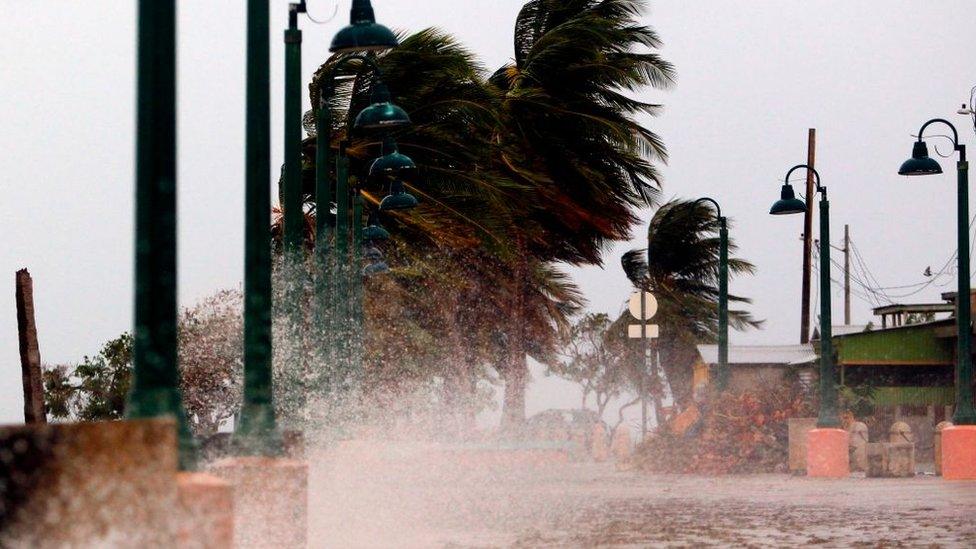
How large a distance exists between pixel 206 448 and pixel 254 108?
5.59 meters

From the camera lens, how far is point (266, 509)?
1155 cm

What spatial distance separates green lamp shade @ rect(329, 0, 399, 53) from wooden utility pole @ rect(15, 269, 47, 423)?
14.5 metres

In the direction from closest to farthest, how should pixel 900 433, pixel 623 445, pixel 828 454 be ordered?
1. pixel 828 454
2. pixel 900 433
3. pixel 623 445

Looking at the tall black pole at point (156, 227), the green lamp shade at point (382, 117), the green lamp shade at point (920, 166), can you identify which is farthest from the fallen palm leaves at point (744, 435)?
the tall black pole at point (156, 227)

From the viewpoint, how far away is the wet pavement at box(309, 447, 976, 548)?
1486 cm

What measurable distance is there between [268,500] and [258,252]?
6.48 ft

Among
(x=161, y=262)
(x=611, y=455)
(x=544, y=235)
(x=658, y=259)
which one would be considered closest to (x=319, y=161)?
(x=161, y=262)

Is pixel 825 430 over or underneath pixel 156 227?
underneath

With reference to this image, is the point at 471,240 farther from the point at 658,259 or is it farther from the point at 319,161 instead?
the point at 658,259

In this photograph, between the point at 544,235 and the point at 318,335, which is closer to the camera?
the point at 318,335

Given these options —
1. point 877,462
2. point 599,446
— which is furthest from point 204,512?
point 599,446

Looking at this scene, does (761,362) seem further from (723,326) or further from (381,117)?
(381,117)

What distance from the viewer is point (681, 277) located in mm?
60312

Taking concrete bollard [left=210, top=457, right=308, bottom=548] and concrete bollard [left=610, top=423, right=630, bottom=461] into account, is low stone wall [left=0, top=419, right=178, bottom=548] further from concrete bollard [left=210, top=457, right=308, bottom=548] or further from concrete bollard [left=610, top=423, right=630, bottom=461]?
concrete bollard [left=610, top=423, right=630, bottom=461]
